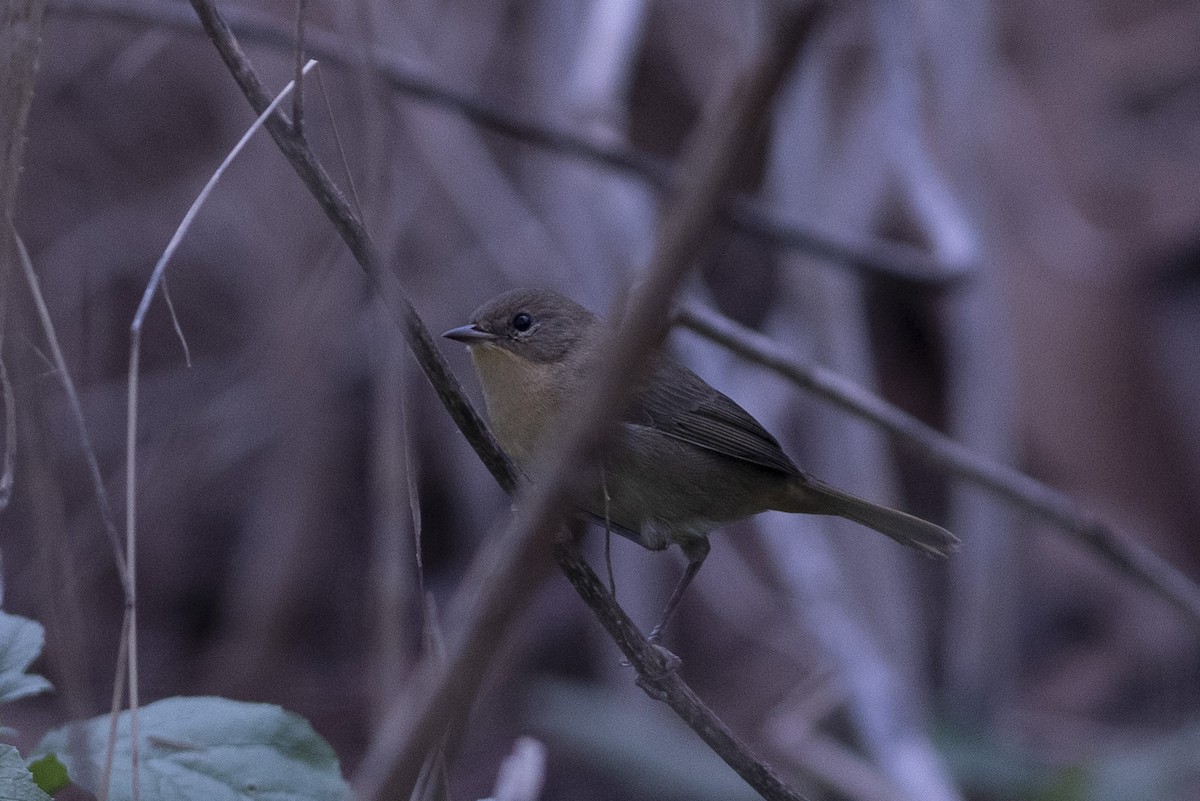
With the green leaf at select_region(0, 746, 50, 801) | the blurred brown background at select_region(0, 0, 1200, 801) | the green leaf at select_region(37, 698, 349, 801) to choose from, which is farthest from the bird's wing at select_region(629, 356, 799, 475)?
the green leaf at select_region(0, 746, 50, 801)

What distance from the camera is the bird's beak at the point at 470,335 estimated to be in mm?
3422

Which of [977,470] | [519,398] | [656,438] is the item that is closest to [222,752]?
[519,398]

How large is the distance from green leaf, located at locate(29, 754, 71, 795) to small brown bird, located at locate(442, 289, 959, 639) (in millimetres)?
1651

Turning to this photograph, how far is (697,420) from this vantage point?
3.67m

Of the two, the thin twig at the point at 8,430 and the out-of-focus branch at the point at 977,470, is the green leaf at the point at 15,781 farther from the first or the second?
the out-of-focus branch at the point at 977,470

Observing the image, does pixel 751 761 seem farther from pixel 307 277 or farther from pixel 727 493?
pixel 307 277

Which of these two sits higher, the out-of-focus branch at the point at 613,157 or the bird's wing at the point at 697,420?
the out-of-focus branch at the point at 613,157

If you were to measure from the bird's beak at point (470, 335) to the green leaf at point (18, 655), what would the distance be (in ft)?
6.23

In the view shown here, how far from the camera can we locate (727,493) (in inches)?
141

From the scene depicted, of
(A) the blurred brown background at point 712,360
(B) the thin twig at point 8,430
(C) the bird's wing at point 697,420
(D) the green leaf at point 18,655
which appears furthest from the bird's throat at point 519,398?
(D) the green leaf at point 18,655

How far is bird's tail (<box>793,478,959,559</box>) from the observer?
353cm

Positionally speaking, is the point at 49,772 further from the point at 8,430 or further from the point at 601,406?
the point at 601,406

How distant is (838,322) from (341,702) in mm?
3033

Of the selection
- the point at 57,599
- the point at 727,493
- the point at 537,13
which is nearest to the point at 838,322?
the point at 727,493
